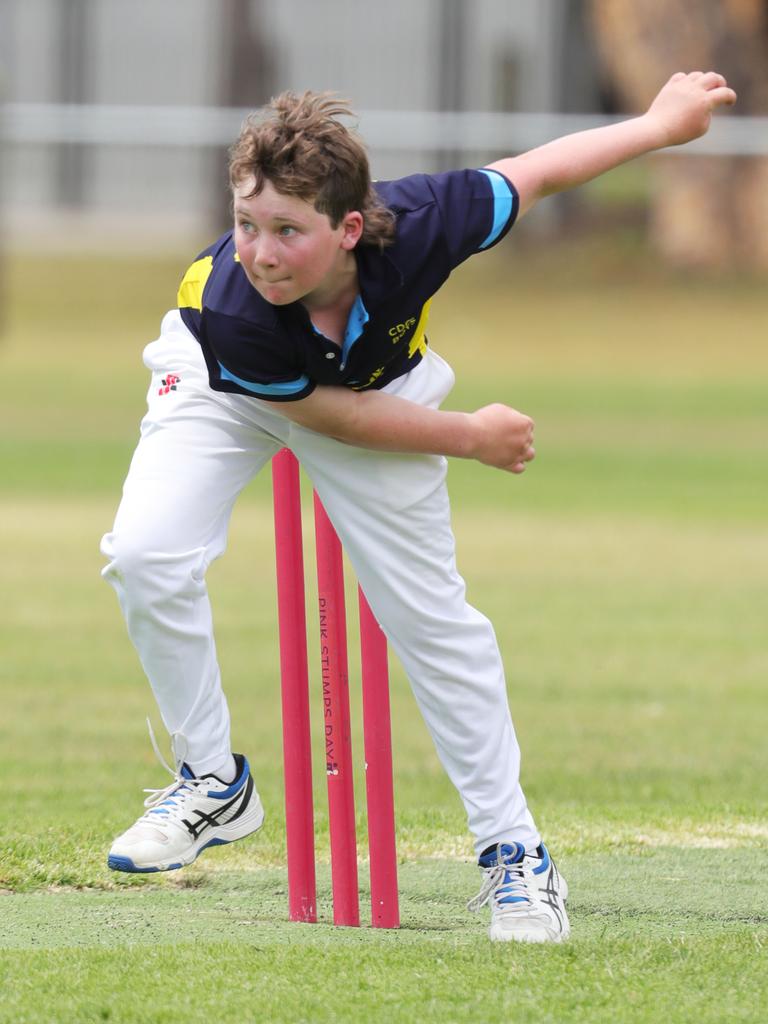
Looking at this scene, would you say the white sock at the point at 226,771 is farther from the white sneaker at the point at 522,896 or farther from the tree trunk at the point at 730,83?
the tree trunk at the point at 730,83

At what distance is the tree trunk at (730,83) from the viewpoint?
29.1m

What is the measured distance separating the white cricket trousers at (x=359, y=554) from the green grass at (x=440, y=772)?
0.40m

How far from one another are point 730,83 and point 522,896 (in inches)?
1056

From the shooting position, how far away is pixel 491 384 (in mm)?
20969

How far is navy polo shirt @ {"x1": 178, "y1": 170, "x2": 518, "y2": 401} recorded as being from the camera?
3586 mm

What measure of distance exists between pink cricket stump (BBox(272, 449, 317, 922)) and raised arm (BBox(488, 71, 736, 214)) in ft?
2.50

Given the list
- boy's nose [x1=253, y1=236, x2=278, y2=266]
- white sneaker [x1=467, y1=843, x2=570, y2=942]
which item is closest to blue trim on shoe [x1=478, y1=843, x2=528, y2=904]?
white sneaker [x1=467, y1=843, x2=570, y2=942]

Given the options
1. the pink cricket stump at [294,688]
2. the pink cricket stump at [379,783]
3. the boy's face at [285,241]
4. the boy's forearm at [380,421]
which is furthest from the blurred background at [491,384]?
the boy's face at [285,241]

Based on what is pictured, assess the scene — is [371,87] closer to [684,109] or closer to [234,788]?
[684,109]

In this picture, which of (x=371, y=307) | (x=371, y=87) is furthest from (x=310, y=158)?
(x=371, y=87)

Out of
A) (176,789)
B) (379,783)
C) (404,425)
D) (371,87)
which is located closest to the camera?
(404,425)

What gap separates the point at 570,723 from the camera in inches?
284

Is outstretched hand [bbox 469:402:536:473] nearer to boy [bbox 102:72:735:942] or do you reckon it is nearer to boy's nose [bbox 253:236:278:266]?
boy [bbox 102:72:735:942]

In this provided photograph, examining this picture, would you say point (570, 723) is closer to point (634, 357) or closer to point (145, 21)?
point (634, 357)
